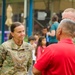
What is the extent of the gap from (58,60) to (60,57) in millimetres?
43

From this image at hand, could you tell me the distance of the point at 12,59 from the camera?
6395 mm

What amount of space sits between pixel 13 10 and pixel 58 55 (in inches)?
448

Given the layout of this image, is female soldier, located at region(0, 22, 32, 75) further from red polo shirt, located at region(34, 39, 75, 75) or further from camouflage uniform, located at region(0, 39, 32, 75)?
red polo shirt, located at region(34, 39, 75, 75)

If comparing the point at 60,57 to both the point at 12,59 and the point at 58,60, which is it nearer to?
the point at 58,60

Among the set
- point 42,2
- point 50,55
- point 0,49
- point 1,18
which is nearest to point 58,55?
point 50,55

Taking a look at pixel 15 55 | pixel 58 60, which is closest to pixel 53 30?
pixel 15 55

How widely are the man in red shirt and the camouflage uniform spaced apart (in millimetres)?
2005

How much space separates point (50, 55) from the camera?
14.0 ft

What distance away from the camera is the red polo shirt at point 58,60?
4.28 m

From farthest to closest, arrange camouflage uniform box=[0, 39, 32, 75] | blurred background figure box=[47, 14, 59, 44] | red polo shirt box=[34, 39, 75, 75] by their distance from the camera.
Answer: blurred background figure box=[47, 14, 59, 44]
camouflage uniform box=[0, 39, 32, 75]
red polo shirt box=[34, 39, 75, 75]

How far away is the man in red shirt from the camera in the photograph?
4281 millimetres

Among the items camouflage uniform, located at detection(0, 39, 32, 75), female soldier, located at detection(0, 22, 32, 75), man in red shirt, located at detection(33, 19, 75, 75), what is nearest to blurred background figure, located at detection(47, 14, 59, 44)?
female soldier, located at detection(0, 22, 32, 75)

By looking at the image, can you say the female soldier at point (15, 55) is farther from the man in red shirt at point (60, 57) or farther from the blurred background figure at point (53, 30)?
the blurred background figure at point (53, 30)

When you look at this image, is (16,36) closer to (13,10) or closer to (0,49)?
(0,49)
